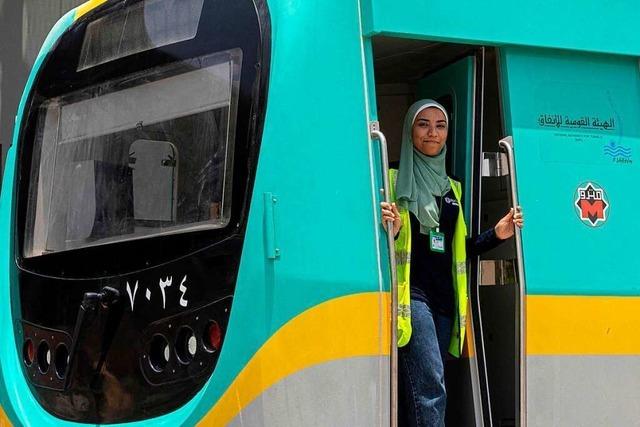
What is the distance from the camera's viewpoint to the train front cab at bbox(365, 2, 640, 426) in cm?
431

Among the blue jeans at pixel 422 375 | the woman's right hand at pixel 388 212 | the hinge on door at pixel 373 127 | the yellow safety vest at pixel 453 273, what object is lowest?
the blue jeans at pixel 422 375

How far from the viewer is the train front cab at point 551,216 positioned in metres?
4.31

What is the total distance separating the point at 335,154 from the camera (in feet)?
13.1

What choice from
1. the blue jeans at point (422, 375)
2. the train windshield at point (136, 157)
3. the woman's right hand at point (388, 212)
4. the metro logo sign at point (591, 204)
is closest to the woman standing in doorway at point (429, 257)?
the blue jeans at point (422, 375)

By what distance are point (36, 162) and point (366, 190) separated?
6.76 ft

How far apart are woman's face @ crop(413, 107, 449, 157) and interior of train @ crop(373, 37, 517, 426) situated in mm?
145

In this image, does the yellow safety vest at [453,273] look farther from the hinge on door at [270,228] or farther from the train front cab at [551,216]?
the hinge on door at [270,228]

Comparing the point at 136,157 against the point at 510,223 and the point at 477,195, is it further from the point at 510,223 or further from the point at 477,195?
the point at 510,223

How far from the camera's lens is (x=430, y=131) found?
462 cm

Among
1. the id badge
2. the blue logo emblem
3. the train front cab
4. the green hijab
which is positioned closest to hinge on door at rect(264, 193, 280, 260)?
the train front cab

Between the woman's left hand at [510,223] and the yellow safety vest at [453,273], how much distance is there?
0.18m

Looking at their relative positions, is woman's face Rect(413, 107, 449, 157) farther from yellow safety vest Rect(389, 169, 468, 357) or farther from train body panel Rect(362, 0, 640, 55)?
train body panel Rect(362, 0, 640, 55)

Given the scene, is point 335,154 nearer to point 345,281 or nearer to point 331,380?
point 345,281

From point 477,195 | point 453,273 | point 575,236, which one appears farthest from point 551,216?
point 453,273
